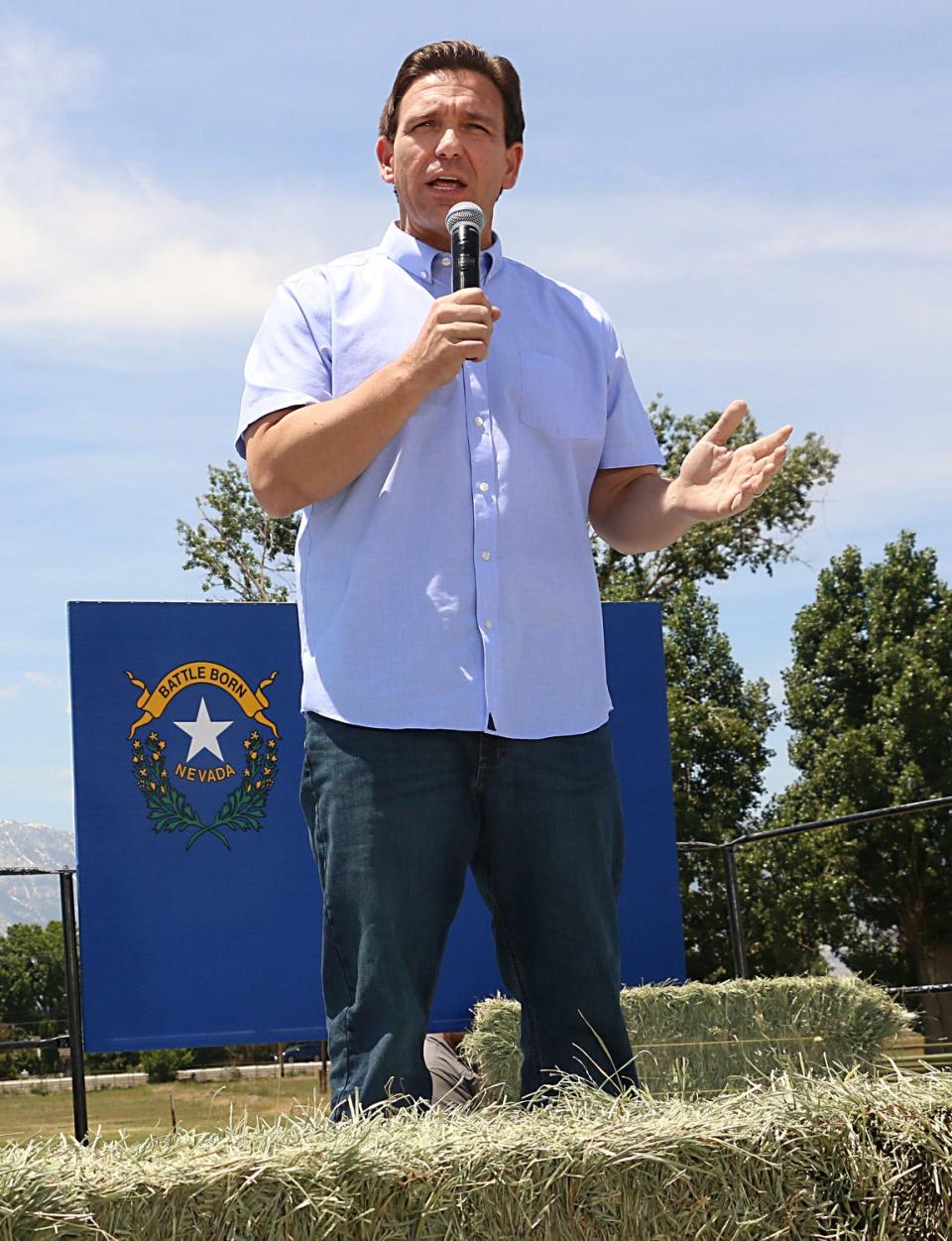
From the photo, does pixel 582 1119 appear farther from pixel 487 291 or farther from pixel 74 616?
pixel 74 616

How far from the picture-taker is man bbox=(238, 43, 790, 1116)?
152cm

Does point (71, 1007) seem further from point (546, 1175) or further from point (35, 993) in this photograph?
point (35, 993)

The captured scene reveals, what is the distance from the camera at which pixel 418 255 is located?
184 cm

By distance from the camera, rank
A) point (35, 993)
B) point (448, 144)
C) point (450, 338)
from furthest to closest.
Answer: point (35, 993) < point (448, 144) < point (450, 338)

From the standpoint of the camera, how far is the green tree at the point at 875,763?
16.2 meters

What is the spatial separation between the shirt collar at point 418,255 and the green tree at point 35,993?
10.2ft

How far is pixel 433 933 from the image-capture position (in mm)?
1522

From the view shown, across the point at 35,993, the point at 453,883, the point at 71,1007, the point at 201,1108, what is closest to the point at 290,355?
the point at 453,883

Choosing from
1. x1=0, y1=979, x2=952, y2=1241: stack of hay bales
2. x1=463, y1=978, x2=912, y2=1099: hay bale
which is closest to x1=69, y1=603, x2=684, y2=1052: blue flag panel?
x1=463, y1=978, x2=912, y2=1099: hay bale

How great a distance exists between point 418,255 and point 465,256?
0.23m

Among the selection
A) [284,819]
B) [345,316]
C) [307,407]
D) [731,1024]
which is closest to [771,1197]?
[307,407]

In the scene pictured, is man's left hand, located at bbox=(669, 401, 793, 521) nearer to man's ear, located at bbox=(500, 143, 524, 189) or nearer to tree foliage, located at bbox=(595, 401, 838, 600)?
man's ear, located at bbox=(500, 143, 524, 189)

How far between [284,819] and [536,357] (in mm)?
2866

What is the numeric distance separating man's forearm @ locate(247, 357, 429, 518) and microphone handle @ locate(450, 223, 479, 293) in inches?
5.1
